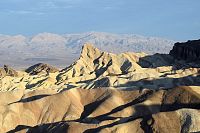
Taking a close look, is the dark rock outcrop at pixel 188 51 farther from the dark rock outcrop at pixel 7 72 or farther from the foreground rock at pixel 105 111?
the foreground rock at pixel 105 111

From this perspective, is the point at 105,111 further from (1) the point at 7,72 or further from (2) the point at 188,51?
(1) the point at 7,72

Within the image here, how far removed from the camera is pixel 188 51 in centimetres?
14700

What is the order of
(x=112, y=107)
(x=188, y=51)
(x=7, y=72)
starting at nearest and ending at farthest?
(x=112, y=107) < (x=188, y=51) < (x=7, y=72)

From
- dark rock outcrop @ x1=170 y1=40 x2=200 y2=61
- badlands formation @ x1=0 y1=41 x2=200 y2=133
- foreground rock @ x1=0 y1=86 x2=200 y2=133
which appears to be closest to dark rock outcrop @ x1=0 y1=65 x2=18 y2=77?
dark rock outcrop @ x1=170 y1=40 x2=200 y2=61

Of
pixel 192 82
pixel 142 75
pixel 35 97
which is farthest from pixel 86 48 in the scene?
pixel 35 97

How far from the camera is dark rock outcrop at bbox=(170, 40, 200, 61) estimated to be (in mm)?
143363

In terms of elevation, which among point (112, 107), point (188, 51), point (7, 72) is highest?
point (188, 51)

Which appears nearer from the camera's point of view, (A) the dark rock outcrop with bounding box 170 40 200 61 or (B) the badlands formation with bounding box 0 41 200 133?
(B) the badlands formation with bounding box 0 41 200 133

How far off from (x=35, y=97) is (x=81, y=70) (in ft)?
174

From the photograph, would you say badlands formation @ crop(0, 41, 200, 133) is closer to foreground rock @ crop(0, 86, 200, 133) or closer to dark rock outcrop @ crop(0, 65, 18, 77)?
foreground rock @ crop(0, 86, 200, 133)

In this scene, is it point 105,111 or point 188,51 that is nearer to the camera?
point 105,111

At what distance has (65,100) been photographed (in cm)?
8169

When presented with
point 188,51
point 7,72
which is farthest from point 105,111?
point 7,72

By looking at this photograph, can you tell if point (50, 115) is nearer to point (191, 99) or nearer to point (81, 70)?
point (191, 99)
